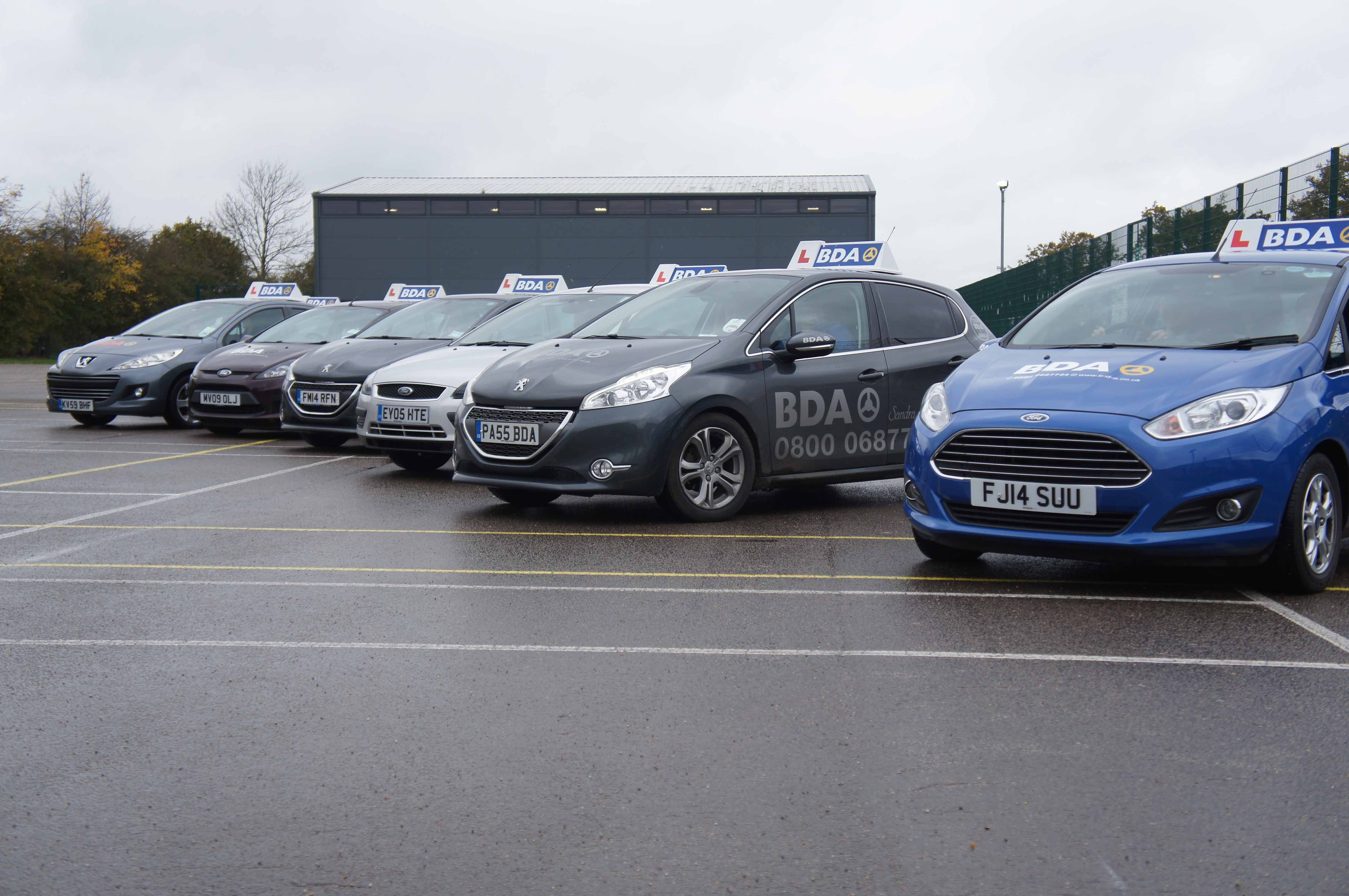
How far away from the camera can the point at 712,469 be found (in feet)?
27.6

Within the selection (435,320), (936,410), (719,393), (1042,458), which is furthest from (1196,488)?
(435,320)

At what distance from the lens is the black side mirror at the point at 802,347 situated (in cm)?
859

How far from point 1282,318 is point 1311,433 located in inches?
36.0

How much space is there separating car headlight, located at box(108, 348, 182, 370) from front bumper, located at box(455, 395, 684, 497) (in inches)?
380

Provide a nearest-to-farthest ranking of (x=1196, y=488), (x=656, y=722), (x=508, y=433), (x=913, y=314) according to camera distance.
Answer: (x=656, y=722), (x=1196, y=488), (x=508, y=433), (x=913, y=314)

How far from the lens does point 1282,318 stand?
6.62 metres

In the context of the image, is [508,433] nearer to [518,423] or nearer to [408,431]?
[518,423]

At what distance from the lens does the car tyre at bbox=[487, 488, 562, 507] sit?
29.9 feet

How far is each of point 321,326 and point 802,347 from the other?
929 centimetres

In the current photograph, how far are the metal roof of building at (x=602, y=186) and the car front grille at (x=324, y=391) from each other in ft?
138

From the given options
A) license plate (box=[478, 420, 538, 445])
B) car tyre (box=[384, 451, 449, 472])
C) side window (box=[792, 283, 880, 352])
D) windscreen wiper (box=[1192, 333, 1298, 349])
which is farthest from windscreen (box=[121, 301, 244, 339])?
windscreen wiper (box=[1192, 333, 1298, 349])

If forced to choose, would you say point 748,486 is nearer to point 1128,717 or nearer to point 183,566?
point 183,566

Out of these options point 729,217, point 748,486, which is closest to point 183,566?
point 748,486

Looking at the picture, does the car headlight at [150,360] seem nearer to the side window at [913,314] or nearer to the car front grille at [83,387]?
the car front grille at [83,387]
